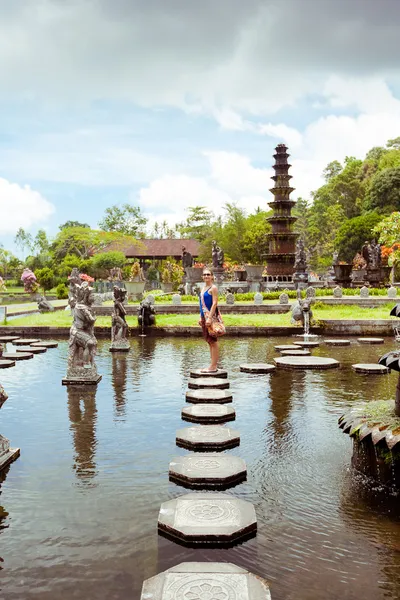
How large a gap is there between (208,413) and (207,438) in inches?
49.0

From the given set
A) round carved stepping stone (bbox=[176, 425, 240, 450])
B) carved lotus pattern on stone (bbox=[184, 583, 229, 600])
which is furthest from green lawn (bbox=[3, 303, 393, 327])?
carved lotus pattern on stone (bbox=[184, 583, 229, 600])

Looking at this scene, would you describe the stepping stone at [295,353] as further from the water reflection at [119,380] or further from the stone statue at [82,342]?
the stone statue at [82,342]

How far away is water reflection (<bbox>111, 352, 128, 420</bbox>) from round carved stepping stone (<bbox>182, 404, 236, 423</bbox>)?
1081 mm

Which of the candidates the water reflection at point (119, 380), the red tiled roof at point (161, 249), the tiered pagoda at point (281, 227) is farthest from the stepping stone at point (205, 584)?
the red tiled roof at point (161, 249)

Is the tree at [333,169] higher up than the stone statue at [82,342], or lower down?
higher up

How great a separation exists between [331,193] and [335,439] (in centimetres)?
7553

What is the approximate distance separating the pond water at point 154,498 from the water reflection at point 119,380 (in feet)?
0.26

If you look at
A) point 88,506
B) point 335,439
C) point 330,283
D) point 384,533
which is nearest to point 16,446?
point 88,506

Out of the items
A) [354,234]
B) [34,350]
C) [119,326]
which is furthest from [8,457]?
[354,234]

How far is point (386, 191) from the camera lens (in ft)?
199

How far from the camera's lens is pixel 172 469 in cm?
583

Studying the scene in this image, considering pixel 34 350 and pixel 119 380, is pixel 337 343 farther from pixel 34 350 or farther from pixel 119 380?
pixel 34 350

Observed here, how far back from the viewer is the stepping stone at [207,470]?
5.57 m

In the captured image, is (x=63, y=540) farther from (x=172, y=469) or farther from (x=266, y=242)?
(x=266, y=242)
